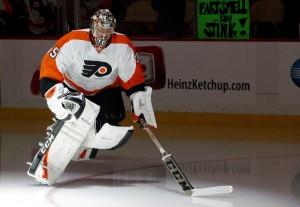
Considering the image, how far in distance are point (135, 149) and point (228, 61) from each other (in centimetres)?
167

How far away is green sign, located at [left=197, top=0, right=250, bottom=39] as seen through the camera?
36.0ft

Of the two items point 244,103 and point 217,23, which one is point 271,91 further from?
point 217,23

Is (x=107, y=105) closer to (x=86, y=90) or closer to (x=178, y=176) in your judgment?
(x=86, y=90)

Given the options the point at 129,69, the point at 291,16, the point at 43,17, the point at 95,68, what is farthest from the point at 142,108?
the point at 43,17

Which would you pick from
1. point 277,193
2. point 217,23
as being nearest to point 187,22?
point 217,23

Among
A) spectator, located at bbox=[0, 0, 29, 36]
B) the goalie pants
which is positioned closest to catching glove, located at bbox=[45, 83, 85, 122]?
the goalie pants

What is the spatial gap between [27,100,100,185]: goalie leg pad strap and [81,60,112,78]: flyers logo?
0.28 metres

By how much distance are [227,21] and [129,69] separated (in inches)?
126

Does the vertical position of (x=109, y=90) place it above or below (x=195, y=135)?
above

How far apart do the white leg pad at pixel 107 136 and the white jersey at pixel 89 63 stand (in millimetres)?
305

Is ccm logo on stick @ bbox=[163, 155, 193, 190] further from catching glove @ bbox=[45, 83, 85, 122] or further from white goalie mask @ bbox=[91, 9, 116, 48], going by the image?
white goalie mask @ bbox=[91, 9, 116, 48]

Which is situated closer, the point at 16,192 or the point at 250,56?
the point at 16,192

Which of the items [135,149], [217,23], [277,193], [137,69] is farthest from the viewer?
[217,23]

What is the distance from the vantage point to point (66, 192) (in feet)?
25.0
